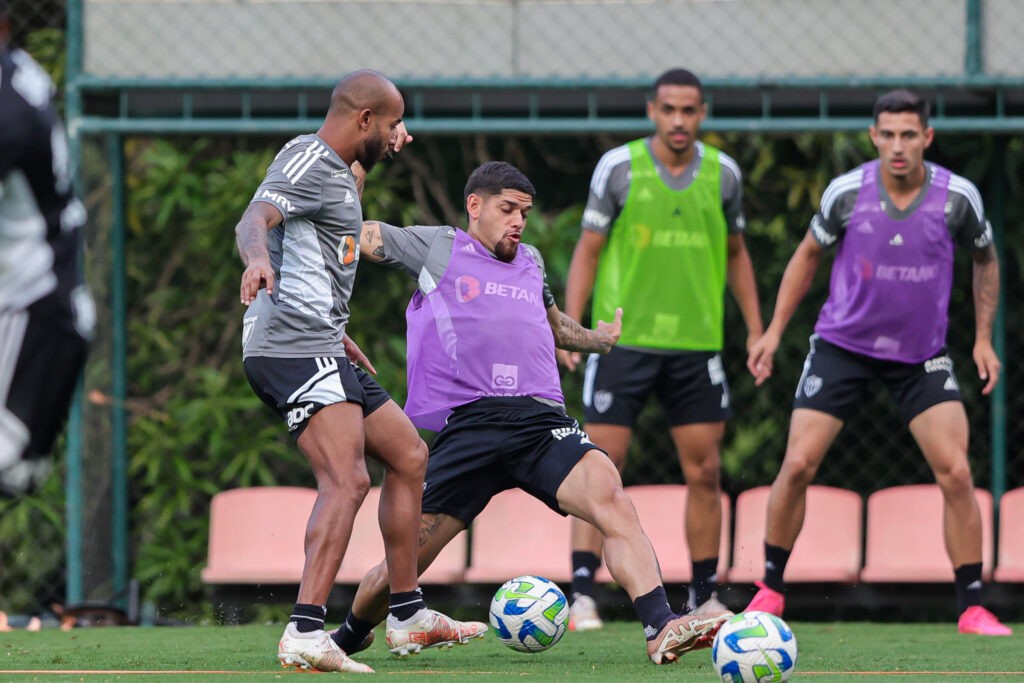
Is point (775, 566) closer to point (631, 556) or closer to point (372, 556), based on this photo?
point (631, 556)

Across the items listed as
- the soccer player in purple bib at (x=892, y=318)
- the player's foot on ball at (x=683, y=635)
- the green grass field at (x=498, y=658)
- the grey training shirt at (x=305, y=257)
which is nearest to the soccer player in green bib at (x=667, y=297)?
the soccer player in purple bib at (x=892, y=318)

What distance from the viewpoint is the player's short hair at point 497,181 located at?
6.23 meters

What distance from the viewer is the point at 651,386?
7.93m

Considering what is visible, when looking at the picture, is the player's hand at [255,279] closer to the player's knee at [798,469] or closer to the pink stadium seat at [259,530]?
the player's knee at [798,469]

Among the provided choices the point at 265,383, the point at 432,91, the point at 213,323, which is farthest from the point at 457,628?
the point at 213,323

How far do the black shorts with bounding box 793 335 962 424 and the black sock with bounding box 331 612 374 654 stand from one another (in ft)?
8.96

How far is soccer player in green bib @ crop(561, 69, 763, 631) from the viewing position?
7.89 m

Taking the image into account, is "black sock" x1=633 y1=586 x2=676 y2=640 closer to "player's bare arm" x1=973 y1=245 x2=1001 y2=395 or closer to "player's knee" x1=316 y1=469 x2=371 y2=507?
"player's knee" x1=316 y1=469 x2=371 y2=507

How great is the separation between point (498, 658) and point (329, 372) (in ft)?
4.64

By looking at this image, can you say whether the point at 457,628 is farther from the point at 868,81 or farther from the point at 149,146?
the point at 149,146

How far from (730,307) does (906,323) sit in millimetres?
2703

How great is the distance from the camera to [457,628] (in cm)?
585

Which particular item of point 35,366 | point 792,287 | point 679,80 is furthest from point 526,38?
point 35,366

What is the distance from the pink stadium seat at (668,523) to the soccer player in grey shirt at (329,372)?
345 cm
